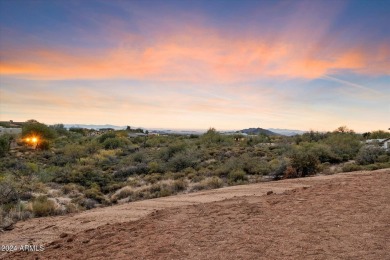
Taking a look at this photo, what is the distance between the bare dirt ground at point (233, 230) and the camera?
26.4ft

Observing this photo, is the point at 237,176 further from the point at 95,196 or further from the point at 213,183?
the point at 95,196

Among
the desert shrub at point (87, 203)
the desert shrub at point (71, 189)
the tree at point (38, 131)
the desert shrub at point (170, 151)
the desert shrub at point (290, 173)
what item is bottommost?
the desert shrub at point (87, 203)

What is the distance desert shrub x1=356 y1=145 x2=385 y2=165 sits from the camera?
1126 inches

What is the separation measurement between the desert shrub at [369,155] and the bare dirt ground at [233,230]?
1532 centimetres

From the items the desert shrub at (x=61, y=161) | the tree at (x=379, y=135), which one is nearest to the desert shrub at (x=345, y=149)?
the tree at (x=379, y=135)

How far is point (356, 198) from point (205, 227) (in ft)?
19.4

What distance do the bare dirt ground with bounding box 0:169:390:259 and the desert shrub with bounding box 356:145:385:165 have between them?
15318 mm

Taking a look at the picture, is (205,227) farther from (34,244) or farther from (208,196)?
(208,196)

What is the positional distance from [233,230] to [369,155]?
78.0 ft

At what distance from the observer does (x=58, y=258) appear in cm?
862

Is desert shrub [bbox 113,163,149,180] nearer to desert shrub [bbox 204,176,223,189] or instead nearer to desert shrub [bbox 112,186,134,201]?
desert shrub [bbox 112,186,134,201]

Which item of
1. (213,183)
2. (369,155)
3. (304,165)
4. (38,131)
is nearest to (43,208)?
(213,183)

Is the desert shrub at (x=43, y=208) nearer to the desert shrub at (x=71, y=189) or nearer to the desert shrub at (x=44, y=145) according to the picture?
the desert shrub at (x=71, y=189)

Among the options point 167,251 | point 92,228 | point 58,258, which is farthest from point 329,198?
point 58,258
